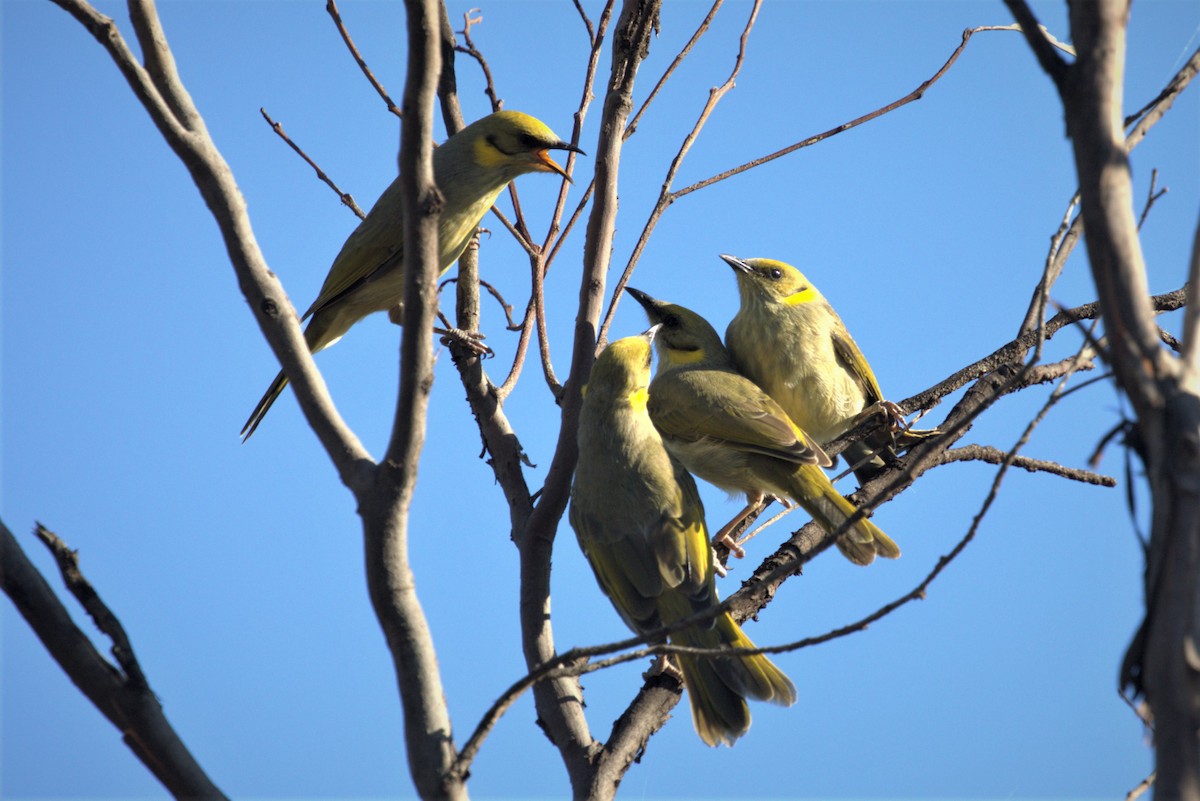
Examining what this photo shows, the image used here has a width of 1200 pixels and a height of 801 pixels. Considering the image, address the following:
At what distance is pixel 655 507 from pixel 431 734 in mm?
1908

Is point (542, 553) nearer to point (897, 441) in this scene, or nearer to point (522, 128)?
point (897, 441)

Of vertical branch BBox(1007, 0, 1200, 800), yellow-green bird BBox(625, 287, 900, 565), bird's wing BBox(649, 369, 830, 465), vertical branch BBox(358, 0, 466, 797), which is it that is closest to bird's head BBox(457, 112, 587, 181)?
yellow-green bird BBox(625, 287, 900, 565)

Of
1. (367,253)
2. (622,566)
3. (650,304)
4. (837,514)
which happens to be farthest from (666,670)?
(367,253)

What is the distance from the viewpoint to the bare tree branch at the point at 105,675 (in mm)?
2182

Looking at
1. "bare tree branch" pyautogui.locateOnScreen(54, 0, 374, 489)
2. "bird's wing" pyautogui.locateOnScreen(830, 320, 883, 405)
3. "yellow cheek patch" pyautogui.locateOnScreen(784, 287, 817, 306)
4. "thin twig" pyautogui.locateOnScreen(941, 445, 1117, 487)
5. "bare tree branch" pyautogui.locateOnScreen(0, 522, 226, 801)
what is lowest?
"bare tree branch" pyautogui.locateOnScreen(0, 522, 226, 801)

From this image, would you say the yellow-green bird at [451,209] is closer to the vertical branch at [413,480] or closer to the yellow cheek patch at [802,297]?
the yellow cheek patch at [802,297]

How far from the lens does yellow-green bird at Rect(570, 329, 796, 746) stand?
3406mm

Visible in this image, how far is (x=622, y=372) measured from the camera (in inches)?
177

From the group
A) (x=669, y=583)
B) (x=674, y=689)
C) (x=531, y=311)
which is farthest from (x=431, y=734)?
(x=531, y=311)

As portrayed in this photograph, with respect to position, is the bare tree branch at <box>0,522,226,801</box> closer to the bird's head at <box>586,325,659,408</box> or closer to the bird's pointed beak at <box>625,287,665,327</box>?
the bird's head at <box>586,325,659,408</box>

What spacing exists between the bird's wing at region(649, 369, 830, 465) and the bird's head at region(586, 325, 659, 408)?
0.22 meters

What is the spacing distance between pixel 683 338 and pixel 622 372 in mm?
801

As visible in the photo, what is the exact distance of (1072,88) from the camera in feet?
5.89

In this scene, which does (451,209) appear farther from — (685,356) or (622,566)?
(622,566)
